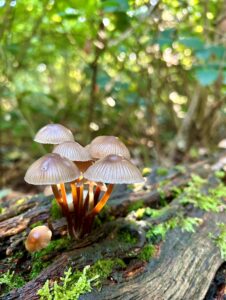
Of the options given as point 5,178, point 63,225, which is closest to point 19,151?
point 5,178

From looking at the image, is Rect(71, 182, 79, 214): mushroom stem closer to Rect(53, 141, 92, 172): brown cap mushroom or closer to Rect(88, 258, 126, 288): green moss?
Rect(53, 141, 92, 172): brown cap mushroom

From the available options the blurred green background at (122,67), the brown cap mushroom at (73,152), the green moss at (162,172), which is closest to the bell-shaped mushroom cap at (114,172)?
the brown cap mushroom at (73,152)

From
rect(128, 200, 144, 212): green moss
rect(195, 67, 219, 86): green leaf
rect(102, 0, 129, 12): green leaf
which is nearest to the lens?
rect(195, 67, 219, 86): green leaf

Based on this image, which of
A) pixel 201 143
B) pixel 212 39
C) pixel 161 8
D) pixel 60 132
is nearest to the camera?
pixel 60 132

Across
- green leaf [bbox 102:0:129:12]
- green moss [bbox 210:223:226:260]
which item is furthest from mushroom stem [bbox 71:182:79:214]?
green leaf [bbox 102:0:129:12]

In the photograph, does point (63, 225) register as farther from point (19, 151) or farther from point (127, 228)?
point (19, 151)

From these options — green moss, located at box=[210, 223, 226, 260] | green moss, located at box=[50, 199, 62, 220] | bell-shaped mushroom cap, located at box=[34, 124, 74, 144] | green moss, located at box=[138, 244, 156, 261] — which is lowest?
green moss, located at box=[210, 223, 226, 260]
